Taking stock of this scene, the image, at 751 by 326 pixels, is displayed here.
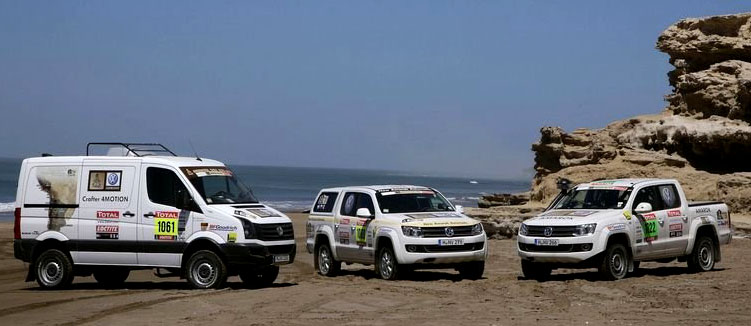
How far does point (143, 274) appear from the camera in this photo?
24516mm

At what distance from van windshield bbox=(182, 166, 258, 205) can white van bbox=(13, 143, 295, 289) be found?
2 centimetres

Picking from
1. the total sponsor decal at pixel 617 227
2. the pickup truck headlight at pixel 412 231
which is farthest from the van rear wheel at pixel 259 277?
the total sponsor decal at pixel 617 227

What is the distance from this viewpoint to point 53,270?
65.7 ft

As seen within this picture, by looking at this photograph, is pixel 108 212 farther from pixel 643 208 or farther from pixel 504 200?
pixel 504 200

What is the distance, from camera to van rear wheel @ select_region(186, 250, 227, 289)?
19.1 metres

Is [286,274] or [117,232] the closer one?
[117,232]

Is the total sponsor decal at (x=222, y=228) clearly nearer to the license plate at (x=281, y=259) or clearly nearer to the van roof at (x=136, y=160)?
the license plate at (x=281, y=259)

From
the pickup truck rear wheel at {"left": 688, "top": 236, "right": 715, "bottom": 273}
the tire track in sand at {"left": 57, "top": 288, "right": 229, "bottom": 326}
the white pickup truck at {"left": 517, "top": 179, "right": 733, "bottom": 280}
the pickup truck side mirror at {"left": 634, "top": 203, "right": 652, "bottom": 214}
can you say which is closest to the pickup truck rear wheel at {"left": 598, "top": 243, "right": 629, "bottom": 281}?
the white pickup truck at {"left": 517, "top": 179, "right": 733, "bottom": 280}

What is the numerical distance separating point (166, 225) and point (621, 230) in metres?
7.70

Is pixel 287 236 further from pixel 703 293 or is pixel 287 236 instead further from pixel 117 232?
pixel 703 293

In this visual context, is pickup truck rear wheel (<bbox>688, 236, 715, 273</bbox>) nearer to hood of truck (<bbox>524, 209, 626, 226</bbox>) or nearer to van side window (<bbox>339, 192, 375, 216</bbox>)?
hood of truck (<bbox>524, 209, 626, 226</bbox>)

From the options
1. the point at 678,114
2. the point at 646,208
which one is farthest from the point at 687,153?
the point at 646,208

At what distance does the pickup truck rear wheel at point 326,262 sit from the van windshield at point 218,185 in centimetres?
288

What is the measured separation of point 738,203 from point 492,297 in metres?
17.3
